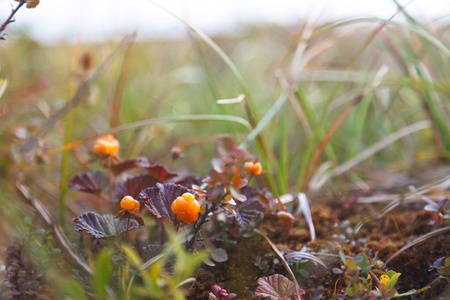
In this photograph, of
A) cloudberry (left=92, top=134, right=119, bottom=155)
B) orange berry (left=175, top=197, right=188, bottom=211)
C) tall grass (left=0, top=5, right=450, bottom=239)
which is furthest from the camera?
tall grass (left=0, top=5, right=450, bottom=239)

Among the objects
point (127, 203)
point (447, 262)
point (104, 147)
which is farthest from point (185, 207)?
point (447, 262)

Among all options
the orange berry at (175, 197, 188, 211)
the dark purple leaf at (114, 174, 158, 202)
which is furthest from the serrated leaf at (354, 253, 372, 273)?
the dark purple leaf at (114, 174, 158, 202)

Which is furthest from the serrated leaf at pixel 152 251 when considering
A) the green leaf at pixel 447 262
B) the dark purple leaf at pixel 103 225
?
the green leaf at pixel 447 262

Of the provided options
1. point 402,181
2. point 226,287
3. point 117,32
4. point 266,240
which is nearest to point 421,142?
point 402,181

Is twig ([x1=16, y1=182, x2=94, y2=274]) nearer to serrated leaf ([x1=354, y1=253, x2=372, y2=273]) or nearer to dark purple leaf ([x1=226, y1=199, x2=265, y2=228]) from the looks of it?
dark purple leaf ([x1=226, y1=199, x2=265, y2=228])

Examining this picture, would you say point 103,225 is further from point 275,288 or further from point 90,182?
point 275,288

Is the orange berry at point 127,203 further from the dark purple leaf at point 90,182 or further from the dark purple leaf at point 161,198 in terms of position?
the dark purple leaf at point 90,182
